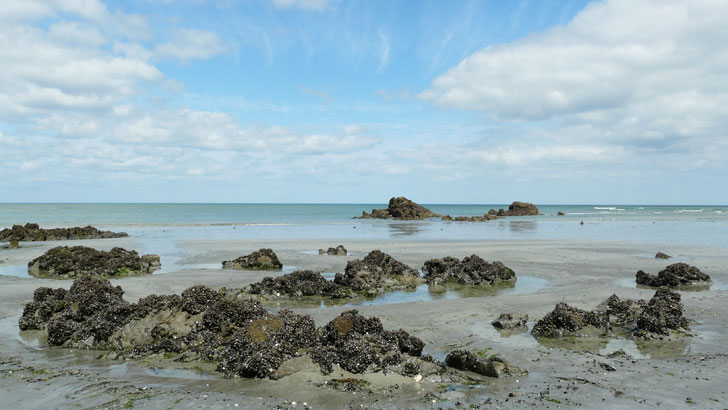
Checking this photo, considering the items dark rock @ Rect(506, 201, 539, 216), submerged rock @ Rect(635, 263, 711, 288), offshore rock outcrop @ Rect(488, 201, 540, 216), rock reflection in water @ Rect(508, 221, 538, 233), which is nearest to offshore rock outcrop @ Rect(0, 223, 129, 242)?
rock reflection in water @ Rect(508, 221, 538, 233)

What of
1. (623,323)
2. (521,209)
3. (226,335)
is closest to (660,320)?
(623,323)

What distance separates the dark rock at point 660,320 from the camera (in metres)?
10.7

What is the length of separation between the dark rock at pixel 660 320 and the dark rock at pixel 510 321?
2549 millimetres

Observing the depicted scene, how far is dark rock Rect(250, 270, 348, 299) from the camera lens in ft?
54.0

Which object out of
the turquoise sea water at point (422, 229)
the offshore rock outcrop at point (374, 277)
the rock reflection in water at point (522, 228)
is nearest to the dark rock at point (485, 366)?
the offshore rock outcrop at point (374, 277)

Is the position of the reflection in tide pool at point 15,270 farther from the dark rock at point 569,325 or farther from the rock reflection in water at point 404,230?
the rock reflection in water at point 404,230

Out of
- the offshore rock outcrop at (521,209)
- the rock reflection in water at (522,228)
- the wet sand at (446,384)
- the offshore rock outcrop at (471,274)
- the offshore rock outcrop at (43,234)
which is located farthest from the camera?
the offshore rock outcrop at (521,209)

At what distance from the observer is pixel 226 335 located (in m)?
10.4

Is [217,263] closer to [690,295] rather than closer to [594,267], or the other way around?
[594,267]

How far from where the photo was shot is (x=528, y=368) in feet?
28.5

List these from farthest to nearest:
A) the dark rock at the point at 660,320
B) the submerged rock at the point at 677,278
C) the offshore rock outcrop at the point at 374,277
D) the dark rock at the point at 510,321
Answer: the submerged rock at the point at 677,278, the offshore rock outcrop at the point at 374,277, the dark rock at the point at 510,321, the dark rock at the point at 660,320

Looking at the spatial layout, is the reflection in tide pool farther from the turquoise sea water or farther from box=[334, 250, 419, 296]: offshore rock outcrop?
the turquoise sea water

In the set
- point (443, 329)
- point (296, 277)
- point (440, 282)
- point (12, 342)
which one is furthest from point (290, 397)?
point (440, 282)

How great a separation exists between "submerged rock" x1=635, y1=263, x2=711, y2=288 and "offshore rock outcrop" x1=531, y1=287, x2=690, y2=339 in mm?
6953
